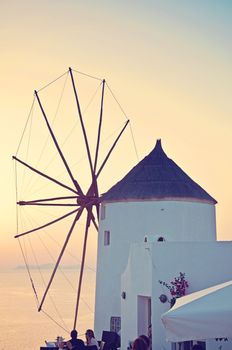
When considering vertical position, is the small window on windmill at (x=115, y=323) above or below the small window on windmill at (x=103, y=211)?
below

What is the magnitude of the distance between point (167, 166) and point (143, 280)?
922 cm

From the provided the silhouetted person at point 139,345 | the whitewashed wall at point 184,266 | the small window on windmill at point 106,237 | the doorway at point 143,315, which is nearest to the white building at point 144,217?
the small window on windmill at point 106,237

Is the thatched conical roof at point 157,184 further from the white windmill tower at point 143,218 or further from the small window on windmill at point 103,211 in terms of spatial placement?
the small window on windmill at point 103,211

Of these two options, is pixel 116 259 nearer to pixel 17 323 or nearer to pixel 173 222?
pixel 173 222

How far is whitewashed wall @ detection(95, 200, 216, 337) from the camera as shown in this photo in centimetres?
2089

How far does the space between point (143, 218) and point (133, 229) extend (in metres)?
0.60

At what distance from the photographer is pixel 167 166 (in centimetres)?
2284

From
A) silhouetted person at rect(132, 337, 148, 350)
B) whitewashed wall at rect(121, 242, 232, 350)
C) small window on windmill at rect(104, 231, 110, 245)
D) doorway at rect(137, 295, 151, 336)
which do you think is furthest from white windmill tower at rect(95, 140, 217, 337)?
silhouetted person at rect(132, 337, 148, 350)

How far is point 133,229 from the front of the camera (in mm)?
21062

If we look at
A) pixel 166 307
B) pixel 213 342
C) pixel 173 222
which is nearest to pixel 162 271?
pixel 166 307

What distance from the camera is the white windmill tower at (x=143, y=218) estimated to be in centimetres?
2092

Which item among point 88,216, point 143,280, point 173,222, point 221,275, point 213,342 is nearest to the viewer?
point 213,342

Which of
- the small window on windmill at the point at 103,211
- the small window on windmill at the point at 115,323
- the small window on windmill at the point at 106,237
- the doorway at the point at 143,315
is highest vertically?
the small window on windmill at the point at 103,211

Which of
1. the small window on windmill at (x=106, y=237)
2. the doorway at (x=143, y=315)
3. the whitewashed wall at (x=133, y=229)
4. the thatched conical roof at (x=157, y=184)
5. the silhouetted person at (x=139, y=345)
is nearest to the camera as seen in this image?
the silhouetted person at (x=139, y=345)
